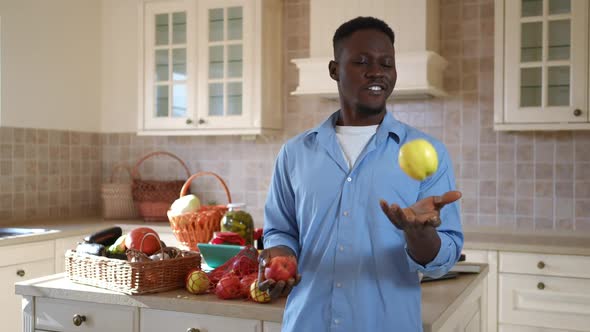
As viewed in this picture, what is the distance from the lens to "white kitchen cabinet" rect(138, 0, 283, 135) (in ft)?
13.3

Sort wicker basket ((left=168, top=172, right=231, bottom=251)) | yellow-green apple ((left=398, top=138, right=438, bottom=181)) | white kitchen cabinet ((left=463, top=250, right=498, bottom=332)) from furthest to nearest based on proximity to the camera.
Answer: white kitchen cabinet ((left=463, top=250, right=498, bottom=332))
wicker basket ((left=168, top=172, right=231, bottom=251))
yellow-green apple ((left=398, top=138, right=438, bottom=181))

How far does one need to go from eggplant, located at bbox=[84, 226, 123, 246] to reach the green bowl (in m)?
0.29

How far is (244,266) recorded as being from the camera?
1996mm

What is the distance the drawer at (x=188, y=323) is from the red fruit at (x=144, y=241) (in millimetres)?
193

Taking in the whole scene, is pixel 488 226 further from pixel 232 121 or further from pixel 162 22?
pixel 162 22

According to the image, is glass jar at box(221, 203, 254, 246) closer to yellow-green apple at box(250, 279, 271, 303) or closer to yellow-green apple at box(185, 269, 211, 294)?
yellow-green apple at box(185, 269, 211, 294)

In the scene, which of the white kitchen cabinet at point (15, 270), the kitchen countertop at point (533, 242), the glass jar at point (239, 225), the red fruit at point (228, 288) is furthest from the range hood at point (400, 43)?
the red fruit at point (228, 288)

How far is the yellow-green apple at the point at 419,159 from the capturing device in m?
1.27

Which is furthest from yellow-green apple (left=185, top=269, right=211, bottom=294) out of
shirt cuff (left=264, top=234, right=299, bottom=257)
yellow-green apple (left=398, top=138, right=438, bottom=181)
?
yellow-green apple (left=398, top=138, right=438, bottom=181)

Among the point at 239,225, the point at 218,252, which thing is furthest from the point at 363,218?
the point at 239,225

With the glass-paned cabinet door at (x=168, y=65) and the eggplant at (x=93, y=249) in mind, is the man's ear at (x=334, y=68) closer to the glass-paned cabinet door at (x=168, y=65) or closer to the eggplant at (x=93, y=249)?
the eggplant at (x=93, y=249)

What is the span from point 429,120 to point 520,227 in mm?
778

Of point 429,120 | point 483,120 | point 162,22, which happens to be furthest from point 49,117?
point 483,120

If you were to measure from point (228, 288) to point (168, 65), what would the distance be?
2.68 m
